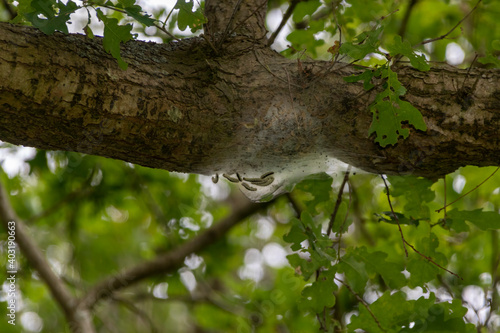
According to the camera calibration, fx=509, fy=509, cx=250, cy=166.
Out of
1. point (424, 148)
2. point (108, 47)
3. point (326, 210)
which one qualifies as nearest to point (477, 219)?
point (424, 148)

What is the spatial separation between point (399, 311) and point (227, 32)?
1347 millimetres

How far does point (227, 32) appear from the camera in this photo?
2.00m

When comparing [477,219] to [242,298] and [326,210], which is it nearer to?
[326,210]

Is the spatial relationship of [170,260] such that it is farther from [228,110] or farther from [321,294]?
[228,110]

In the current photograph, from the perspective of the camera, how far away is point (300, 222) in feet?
7.06

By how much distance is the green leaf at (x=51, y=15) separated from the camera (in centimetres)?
166

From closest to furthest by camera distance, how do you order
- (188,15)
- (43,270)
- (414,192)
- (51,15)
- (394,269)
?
(51,15), (188,15), (394,269), (414,192), (43,270)

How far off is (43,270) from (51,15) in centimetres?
245

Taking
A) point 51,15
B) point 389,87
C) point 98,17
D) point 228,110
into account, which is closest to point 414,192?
point 389,87

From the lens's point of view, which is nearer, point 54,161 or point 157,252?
point 54,161

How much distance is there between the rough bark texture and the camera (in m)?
1.70

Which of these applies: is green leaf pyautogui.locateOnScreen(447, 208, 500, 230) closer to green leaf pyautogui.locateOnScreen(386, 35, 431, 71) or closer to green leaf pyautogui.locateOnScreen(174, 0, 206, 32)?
green leaf pyautogui.locateOnScreen(386, 35, 431, 71)

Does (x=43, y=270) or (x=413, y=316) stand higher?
(x=43, y=270)

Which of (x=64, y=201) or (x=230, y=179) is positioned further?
(x=64, y=201)
